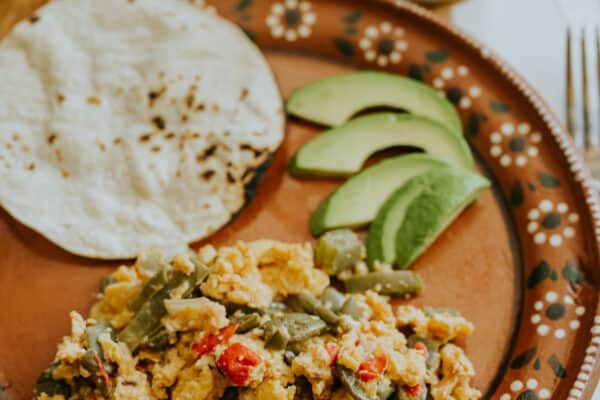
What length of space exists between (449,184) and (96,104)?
5.25 ft

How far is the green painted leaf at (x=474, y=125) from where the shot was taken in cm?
339

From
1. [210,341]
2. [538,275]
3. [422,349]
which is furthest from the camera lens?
[538,275]

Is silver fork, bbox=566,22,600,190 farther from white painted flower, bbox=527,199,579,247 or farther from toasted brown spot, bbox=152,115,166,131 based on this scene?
toasted brown spot, bbox=152,115,166,131

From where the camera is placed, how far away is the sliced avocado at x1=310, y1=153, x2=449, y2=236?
308 centimetres

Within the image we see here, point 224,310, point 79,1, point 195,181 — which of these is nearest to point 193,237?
point 195,181

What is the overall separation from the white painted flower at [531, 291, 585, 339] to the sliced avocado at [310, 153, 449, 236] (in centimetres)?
72

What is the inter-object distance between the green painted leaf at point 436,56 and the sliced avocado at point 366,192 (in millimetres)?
630

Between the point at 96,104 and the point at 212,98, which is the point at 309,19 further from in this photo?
the point at 96,104

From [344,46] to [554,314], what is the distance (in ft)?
5.39

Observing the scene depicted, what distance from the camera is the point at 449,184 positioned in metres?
3.04

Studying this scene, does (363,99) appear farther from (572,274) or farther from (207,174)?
(572,274)

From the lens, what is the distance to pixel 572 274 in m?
2.95

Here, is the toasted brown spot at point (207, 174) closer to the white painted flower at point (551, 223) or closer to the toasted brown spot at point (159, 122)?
the toasted brown spot at point (159, 122)

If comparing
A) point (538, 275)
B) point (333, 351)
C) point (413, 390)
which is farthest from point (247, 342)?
Result: point (538, 275)
